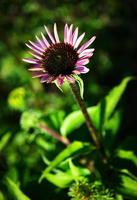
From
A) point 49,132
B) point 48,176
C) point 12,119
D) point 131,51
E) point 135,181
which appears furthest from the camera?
point 131,51

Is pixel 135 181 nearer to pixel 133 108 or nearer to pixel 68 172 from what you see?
pixel 68 172

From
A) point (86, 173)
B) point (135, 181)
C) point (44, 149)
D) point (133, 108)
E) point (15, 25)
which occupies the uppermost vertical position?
point (15, 25)

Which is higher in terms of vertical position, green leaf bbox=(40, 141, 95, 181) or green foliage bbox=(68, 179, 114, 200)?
green leaf bbox=(40, 141, 95, 181)

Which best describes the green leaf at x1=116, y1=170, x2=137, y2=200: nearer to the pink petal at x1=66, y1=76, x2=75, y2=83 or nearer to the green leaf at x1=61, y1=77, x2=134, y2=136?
the green leaf at x1=61, y1=77, x2=134, y2=136

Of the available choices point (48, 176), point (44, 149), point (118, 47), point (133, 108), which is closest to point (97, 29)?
point (118, 47)

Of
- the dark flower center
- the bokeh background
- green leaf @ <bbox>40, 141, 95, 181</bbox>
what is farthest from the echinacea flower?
the bokeh background

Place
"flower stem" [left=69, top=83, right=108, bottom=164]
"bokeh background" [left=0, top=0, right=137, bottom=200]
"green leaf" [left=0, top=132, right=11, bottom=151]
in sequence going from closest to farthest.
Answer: "flower stem" [left=69, top=83, right=108, bottom=164], "green leaf" [left=0, top=132, right=11, bottom=151], "bokeh background" [left=0, top=0, right=137, bottom=200]

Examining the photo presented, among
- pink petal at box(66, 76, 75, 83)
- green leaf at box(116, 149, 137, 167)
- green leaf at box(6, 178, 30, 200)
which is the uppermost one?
pink petal at box(66, 76, 75, 83)
